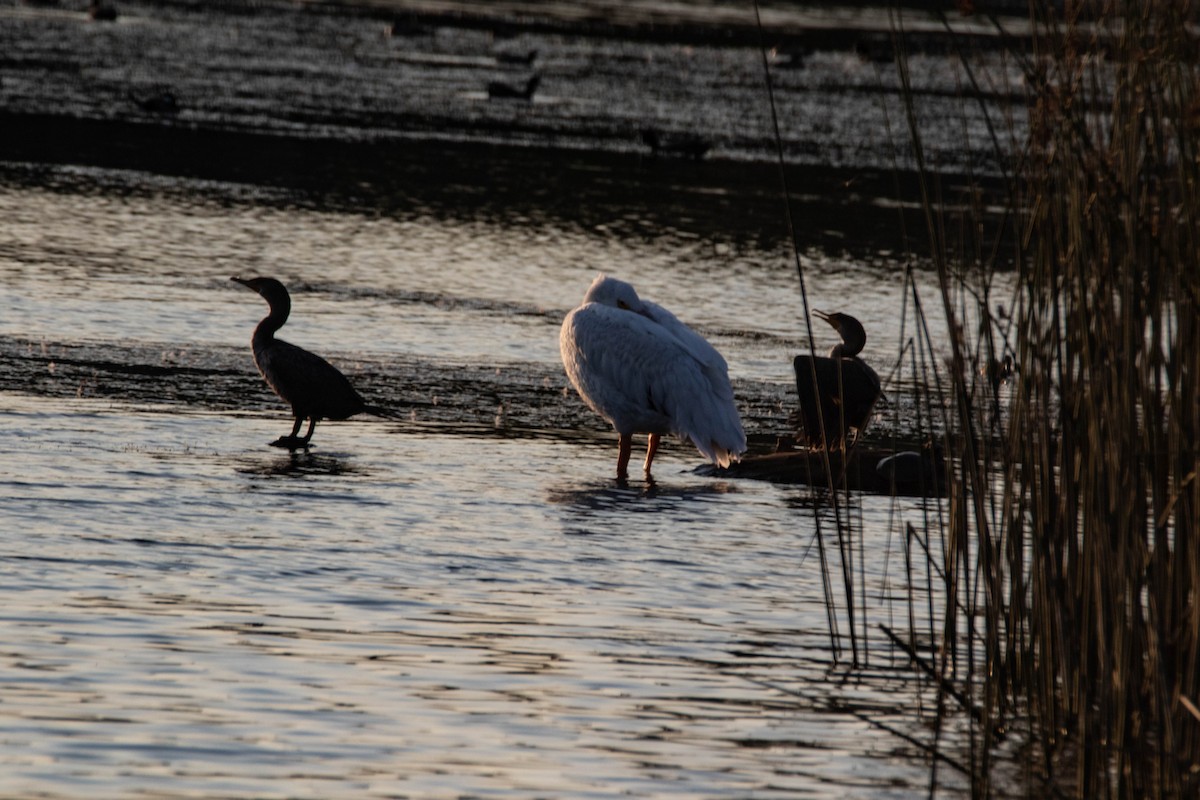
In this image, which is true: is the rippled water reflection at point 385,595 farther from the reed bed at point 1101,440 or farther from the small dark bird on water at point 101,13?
the small dark bird on water at point 101,13

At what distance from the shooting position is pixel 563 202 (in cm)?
1962

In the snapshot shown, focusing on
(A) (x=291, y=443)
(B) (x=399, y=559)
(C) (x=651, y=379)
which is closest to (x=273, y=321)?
(A) (x=291, y=443)

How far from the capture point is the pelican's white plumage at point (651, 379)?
9.69 m

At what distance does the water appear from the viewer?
5.38 meters

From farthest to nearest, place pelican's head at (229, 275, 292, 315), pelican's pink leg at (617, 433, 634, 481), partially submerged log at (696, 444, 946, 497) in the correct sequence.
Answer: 1. pelican's head at (229, 275, 292, 315)
2. pelican's pink leg at (617, 433, 634, 481)
3. partially submerged log at (696, 444, 946, 497)

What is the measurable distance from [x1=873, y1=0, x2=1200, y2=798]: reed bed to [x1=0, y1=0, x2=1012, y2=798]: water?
17.0 inches

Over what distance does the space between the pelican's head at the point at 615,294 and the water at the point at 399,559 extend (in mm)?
759

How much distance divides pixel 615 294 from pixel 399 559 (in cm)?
335

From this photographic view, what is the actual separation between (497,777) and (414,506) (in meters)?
3.31

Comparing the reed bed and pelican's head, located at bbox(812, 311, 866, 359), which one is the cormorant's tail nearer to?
pelican's head, located at bbox(812, 311, 866, 359)

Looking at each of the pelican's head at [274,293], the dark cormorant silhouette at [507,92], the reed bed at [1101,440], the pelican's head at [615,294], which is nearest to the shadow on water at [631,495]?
the pelican's head at [615,294]

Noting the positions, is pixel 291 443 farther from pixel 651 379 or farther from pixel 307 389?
pixel 651 379

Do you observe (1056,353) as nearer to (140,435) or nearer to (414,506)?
(414,506)

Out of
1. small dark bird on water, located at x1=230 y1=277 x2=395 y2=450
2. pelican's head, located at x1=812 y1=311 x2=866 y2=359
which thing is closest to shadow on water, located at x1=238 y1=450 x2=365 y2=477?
small dark bird on water, located at x1=230 y1=277 x2=395 y2=450
